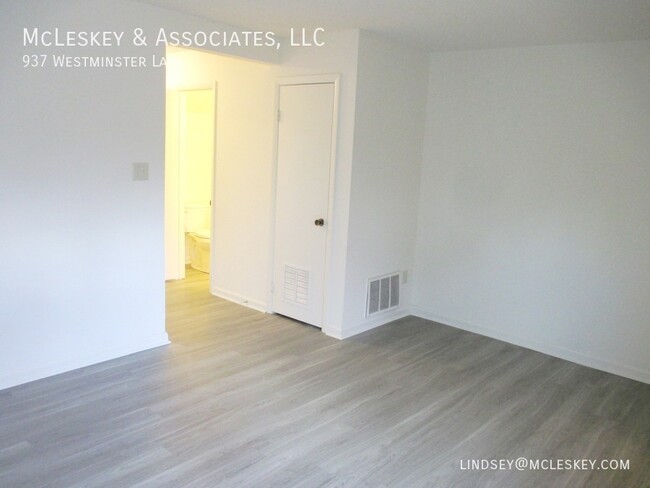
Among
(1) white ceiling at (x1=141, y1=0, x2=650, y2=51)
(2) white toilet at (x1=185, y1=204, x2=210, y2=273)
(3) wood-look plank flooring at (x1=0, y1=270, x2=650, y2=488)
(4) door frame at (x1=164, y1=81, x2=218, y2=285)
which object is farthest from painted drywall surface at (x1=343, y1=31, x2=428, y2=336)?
(2) white toilet at (x1=185, y1=204, x2=210, y2=273)

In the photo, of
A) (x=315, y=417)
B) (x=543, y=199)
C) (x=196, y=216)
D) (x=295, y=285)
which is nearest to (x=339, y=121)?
(x=295, y=285)

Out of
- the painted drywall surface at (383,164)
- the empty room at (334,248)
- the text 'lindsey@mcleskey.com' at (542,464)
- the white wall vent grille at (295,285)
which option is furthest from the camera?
the white wall vent grille at (295,285)

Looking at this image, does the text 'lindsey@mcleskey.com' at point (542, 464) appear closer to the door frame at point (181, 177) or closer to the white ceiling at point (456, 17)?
the white ceiling at point (456, 17)

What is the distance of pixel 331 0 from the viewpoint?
311 centimetres

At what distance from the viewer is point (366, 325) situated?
4.56 m

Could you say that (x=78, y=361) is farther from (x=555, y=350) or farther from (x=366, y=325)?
(x=555, y=350)

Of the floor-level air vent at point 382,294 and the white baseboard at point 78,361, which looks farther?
the floor-level air vent at point 382,294

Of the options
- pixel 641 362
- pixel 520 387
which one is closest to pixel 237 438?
pixel 520 387

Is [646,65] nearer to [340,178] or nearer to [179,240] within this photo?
[340,178]

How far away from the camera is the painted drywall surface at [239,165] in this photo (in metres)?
4.70

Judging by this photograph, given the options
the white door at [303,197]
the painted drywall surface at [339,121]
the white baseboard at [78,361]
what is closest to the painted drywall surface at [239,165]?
the white door at [303,197]

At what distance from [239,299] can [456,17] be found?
3096 millimetres

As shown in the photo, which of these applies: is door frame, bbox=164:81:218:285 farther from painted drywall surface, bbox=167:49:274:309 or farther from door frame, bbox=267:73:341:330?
door frame, bbox=267:73:341:330

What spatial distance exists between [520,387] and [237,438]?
6.44 feet
